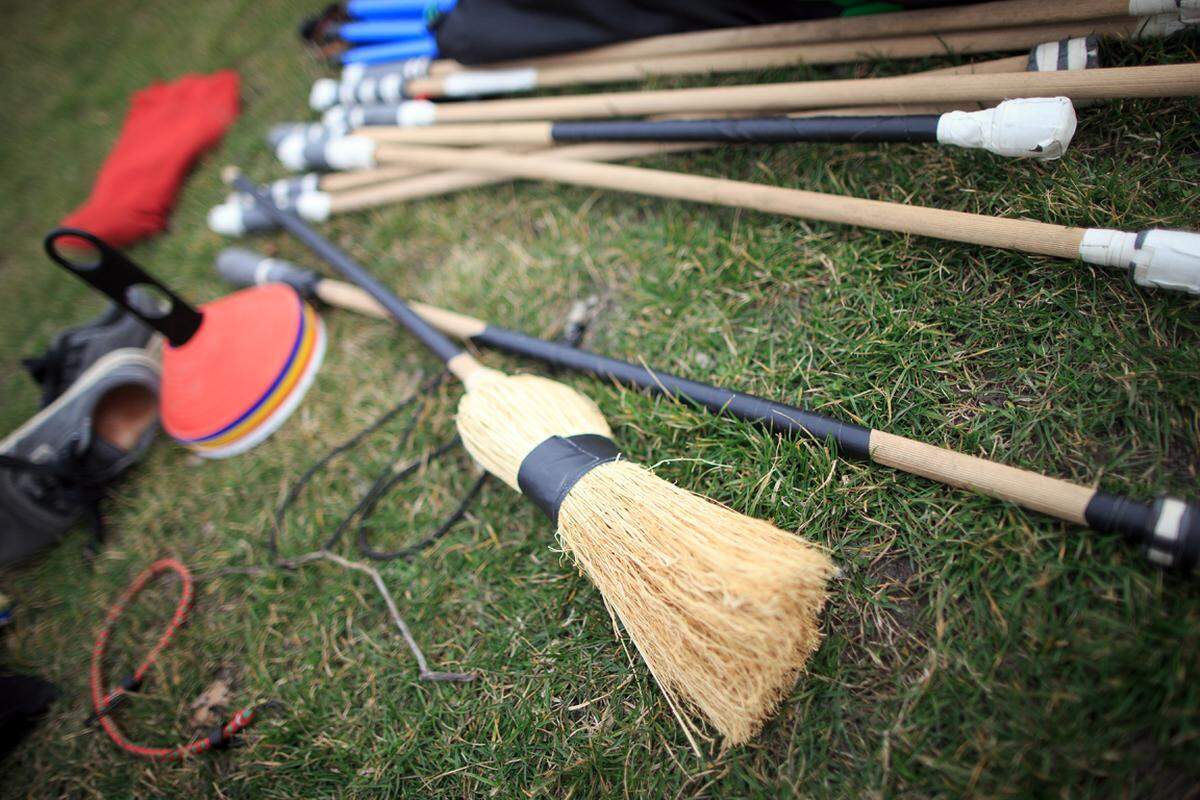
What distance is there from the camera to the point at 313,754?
2.14m

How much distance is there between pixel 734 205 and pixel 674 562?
1286mm

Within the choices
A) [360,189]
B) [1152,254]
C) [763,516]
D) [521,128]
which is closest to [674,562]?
[763,516]

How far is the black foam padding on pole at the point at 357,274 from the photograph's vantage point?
266 cm

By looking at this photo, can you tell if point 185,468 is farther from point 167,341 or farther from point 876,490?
point 876,490

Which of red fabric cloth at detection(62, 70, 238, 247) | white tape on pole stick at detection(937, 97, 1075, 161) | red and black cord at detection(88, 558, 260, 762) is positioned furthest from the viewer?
red fabric cloth at detection(62, 70, 238, 247)

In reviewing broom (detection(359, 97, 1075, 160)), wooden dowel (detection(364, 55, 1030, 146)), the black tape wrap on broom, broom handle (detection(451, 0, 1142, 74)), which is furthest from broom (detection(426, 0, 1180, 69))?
the black tape wrap on broom

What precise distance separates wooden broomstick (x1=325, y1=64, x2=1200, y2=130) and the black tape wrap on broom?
53.1 inches

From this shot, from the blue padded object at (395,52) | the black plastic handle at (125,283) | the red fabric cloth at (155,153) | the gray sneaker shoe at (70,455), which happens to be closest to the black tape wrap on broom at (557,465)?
the black plastic handle at (125,283)

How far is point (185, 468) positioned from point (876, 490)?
2.77 m

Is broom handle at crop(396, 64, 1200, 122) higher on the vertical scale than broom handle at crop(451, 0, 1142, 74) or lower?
lower

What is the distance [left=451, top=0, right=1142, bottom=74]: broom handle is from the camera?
2037mm

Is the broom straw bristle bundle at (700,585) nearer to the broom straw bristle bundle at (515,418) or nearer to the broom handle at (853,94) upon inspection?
the broom straw bristle bundle at (515,418)

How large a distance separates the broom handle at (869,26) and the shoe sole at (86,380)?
2.12 metres

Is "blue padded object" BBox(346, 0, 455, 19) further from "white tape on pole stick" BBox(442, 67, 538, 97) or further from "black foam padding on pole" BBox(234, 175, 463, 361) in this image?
"black foam padding on pole" BBox(234, 175, 463, 361)
